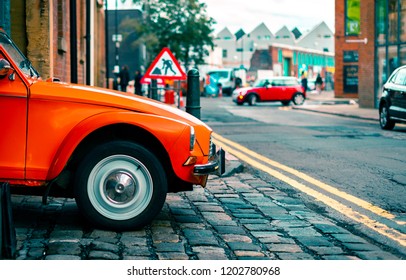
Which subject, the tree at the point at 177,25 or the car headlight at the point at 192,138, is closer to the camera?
the car headlight at the point at 192,138

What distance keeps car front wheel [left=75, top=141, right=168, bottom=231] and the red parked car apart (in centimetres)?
3679

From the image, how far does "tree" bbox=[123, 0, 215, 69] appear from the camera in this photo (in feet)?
265

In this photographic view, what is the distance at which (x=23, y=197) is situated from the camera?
7.38 m

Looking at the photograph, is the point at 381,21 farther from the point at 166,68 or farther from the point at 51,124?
the point at 51,124

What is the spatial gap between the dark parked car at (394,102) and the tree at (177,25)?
60.2 metres

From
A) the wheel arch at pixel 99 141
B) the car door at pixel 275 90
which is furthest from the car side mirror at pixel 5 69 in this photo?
the car door at pixel 275 90

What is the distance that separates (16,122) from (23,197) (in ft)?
6.64

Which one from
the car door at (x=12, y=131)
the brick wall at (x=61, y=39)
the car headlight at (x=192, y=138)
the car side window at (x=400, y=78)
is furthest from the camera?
the car side window at (x=400, y=78)

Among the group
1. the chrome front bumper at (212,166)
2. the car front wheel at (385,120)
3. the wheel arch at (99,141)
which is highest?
the wheel arch at (99,141)

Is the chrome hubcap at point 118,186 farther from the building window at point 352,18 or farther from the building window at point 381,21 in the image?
the building window at point 352,18

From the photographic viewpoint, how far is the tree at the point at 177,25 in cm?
8069

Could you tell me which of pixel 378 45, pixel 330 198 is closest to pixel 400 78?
pixel 330 198

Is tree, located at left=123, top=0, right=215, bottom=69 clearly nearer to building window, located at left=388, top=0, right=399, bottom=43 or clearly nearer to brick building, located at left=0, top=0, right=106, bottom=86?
building window, located at left=388, top=0, right=399, bottom=43

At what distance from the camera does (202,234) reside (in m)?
5.59
